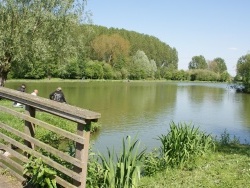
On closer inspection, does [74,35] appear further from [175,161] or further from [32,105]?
[32,105]

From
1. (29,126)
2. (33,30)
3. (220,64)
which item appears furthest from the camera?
(220,64)

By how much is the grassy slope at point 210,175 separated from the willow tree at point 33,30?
18.4 metres

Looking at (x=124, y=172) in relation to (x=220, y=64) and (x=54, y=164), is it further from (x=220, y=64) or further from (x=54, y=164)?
(x=220, y=64)

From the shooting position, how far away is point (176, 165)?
30.2 feet

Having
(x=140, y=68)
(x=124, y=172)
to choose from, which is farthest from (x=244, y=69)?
(x=124, y=172)

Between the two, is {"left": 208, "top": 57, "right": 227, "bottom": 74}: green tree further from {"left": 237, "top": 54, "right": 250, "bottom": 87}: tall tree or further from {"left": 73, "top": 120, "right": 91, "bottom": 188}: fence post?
{"left": 73, "top": 120, "right": 91, "bottom": 188}: fence post

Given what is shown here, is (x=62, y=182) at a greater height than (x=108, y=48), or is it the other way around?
(x=108, y=48)

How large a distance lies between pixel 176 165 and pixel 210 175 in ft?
4.03

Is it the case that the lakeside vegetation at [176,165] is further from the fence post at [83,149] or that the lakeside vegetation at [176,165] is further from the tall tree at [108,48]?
the tall tree at [108,48]

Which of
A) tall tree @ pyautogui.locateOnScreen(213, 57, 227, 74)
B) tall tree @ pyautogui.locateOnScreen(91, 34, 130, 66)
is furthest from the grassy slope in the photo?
tall tree @ pyautogui.locateOnScreen(213, 57, 227, 74)

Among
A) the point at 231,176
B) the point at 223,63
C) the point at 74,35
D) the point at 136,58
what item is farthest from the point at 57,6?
the point at 223,63

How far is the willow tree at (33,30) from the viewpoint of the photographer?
2400 centimetres

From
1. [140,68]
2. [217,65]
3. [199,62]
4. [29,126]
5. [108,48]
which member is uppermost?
A: [108,48]

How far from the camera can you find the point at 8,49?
78.4 feet
